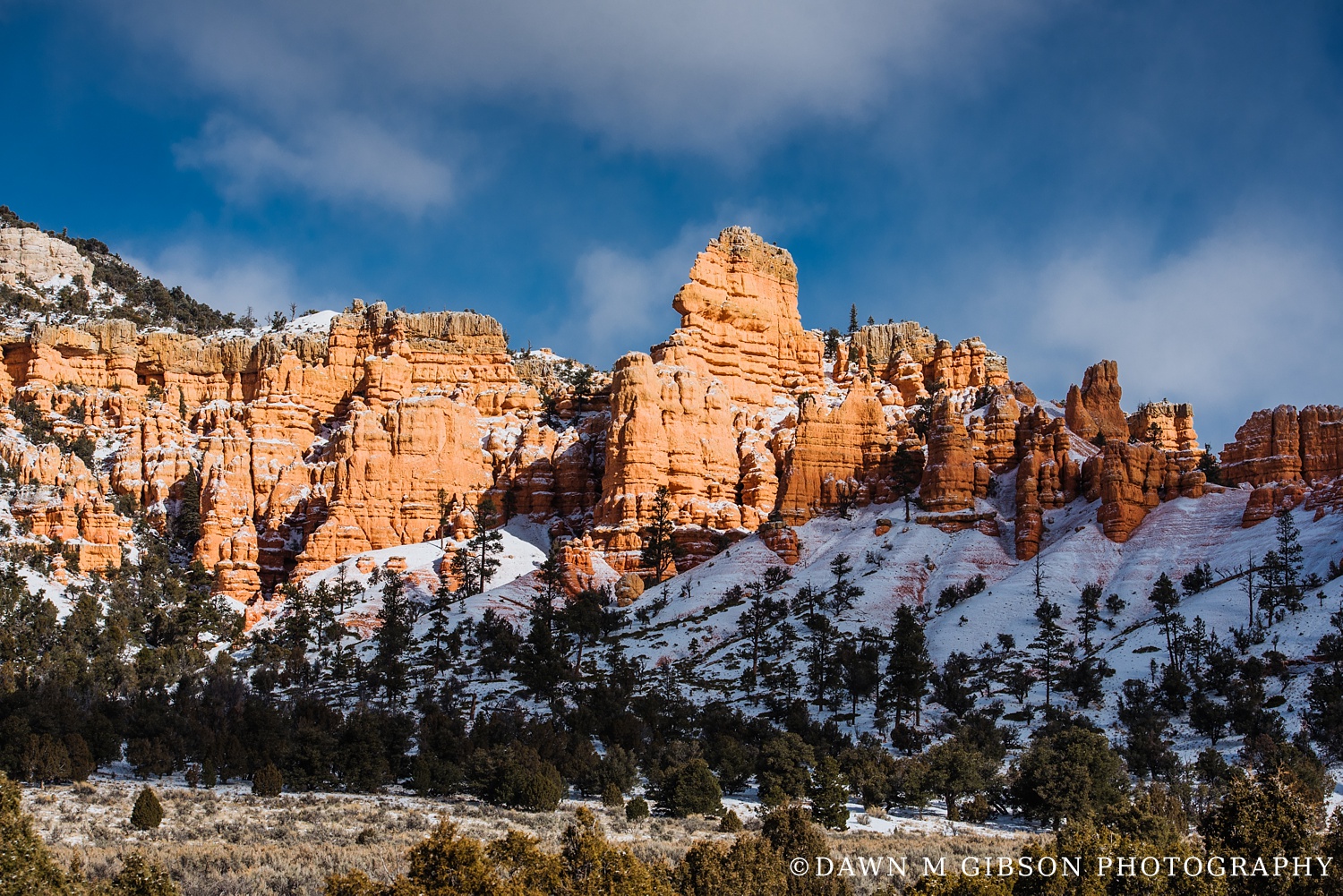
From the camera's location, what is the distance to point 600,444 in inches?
4732

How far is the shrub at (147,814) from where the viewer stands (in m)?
38.2

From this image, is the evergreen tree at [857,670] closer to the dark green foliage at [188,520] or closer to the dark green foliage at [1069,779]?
the dark green foliage at [1069,779]

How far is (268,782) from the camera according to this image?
4841cm

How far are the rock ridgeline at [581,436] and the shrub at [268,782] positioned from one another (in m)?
49.5

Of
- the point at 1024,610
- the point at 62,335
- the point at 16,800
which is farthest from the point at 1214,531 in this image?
the point at 62,335

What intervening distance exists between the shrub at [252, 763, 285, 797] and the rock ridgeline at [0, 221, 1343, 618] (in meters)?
49.5

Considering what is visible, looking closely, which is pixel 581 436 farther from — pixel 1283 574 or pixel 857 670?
pixel 1283 574

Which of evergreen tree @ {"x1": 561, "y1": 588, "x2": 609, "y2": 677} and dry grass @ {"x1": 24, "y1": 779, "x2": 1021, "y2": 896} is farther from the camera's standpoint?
evergreen tree @ {"x1": 561, "y1": 588, "x2": 609, "y2": 677}

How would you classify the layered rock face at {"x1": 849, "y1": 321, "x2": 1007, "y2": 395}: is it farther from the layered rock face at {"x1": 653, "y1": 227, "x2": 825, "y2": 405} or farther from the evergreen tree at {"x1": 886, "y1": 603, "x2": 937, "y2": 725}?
the evergreen tree at {"x1": 886, "y1": 603, "x2": 937, "y2": 725}

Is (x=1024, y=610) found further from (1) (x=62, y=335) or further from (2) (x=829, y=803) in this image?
(1) (x=62, y=335)

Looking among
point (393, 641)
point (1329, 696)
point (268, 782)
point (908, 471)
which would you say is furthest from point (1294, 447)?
point (268, 782)

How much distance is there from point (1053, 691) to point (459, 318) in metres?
86.3

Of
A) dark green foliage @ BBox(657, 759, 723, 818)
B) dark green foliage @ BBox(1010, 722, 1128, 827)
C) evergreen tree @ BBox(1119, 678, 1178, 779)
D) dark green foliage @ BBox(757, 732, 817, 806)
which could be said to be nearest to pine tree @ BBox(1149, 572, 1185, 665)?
evergreen tree @ BBox(1119, 678, 1178, 779)

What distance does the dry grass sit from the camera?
31203mm
